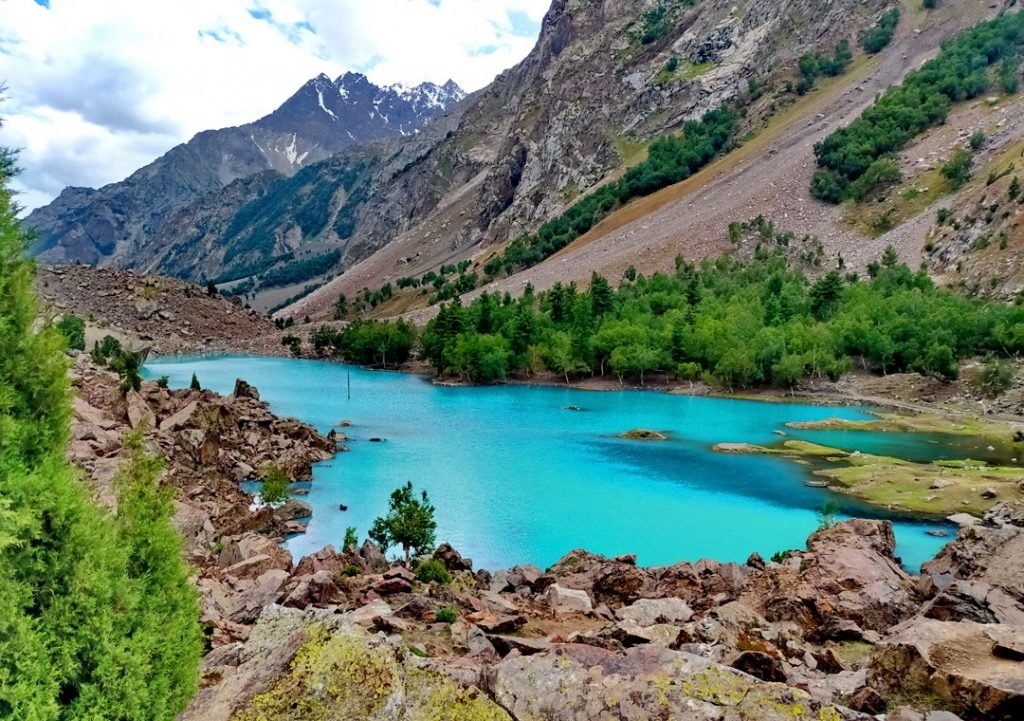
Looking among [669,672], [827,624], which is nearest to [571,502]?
[827,624]

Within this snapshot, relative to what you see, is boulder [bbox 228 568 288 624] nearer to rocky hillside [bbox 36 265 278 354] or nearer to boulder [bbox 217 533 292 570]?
boulder [bbox 217 533 292 570]

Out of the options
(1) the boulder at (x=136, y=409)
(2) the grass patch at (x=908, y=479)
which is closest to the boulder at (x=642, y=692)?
(2) the grass patch at (x=908, y=479)

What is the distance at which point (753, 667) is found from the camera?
1037 cm

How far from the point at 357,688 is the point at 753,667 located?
20.4 feet

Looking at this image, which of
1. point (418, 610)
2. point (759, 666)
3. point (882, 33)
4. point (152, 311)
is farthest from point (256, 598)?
point (882, 33)

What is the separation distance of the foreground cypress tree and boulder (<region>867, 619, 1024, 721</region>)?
9132 millimetres

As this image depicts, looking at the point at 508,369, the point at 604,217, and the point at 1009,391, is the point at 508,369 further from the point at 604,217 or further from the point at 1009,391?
the point at 604,217

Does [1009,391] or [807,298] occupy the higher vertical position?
[807,298]

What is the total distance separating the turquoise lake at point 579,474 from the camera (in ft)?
108

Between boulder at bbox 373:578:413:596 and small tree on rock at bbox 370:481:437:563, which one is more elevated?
boulder at bbox 373:578:413:596

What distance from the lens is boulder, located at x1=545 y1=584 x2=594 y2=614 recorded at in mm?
17222

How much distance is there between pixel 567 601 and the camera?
17906 mm

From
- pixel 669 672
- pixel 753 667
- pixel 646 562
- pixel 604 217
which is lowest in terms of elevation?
pixel 646 562

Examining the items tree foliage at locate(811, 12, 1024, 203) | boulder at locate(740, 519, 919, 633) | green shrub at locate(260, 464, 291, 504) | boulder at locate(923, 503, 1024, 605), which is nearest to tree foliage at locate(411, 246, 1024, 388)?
tree foliage at locate(811, 12, 1024, 203)
